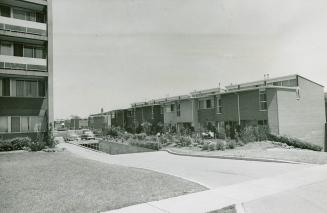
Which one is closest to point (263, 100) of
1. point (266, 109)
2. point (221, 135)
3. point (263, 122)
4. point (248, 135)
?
point (266, 109)

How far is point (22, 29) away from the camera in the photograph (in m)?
24.4

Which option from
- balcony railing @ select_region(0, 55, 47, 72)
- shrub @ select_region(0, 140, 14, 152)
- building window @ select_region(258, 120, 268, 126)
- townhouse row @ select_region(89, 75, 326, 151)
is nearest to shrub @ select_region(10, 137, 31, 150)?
shrub @ select_region(0, 140, 14, 152)

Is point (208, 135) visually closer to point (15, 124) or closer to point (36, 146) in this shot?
point (36, 146)

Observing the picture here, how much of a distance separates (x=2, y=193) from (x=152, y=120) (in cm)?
3834

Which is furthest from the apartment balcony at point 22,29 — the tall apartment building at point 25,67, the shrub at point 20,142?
the shrub at point 20,142

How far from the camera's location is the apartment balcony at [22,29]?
77.3ft

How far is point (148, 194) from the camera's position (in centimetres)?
883

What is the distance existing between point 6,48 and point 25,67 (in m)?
2.15

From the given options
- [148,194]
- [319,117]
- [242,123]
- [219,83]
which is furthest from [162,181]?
[219,83]

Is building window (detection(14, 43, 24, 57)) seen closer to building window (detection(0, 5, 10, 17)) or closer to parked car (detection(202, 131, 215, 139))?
building window (detection(0, 5, 10, 17))

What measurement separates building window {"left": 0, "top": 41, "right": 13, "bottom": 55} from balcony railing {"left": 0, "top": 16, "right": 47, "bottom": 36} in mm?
1260

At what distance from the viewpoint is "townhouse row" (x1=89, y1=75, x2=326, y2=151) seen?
29.1m

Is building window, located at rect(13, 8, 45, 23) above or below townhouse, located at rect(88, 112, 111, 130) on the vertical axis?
above

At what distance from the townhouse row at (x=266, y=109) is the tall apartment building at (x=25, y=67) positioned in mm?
18376
